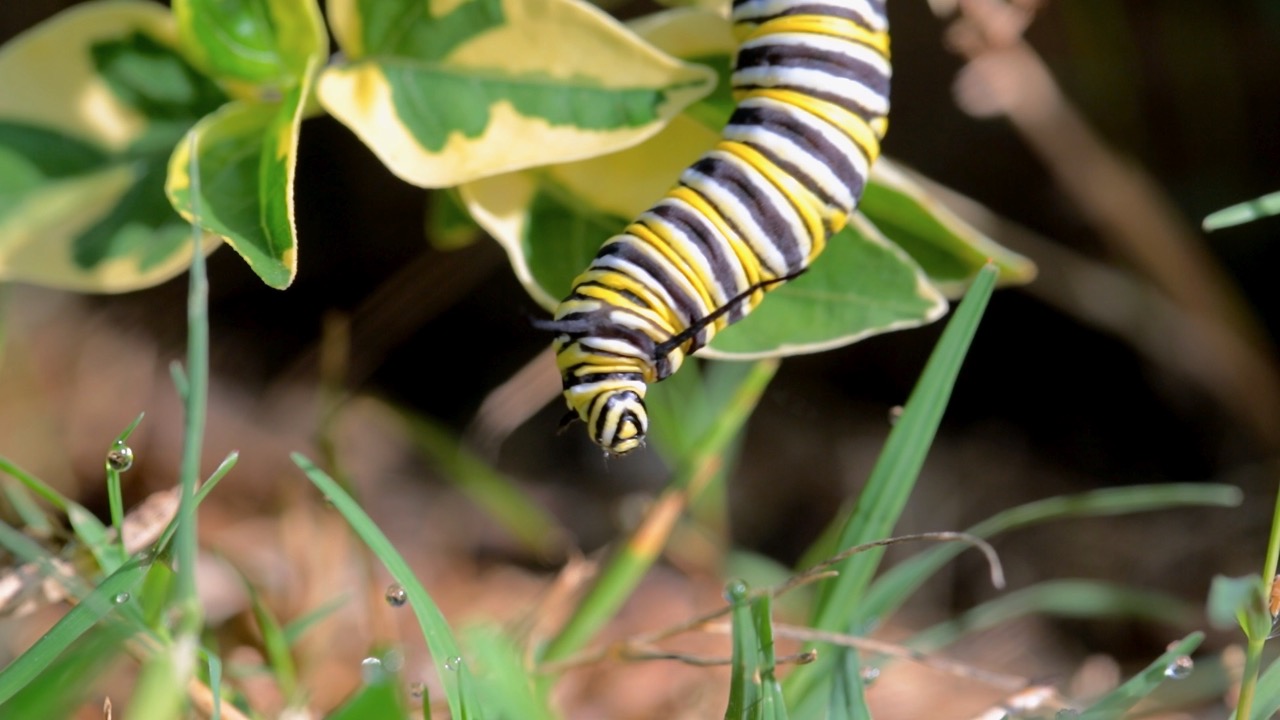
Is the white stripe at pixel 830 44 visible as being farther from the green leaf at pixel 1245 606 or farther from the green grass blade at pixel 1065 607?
the green grass blade at pixel 1065 607

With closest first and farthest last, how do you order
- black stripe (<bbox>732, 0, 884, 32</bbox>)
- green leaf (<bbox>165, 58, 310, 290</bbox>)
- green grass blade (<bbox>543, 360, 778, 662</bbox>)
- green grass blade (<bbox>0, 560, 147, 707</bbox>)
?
1. green grass blade (<bbox>0, 560, 147, 707</bbox>)
2. green leaf (<bbox>165, 58, 310, 290</bbox>)
3. black stripe (<bbox>732, 0, 884, 32</bbox>)
4. green grass blade (<bbox>543, 360, 778, 662</bbox>)

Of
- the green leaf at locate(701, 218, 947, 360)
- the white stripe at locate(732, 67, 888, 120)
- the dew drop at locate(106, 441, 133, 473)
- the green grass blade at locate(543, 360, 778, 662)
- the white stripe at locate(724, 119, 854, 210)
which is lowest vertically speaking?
the green grass blade at locate(543, 360, 778, 662)

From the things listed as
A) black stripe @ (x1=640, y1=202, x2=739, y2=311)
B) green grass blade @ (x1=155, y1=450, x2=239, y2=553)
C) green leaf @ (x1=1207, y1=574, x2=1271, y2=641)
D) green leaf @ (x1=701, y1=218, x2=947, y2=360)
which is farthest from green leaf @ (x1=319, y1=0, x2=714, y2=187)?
green leaf @ (x1=1207, y1=574, x2=1271, y2=641)

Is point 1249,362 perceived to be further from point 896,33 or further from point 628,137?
point 628,137

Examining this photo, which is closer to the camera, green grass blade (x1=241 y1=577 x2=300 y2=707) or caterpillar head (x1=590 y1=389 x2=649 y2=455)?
caterpillar head (x1=590 y1=389 x2=649 y2=455)

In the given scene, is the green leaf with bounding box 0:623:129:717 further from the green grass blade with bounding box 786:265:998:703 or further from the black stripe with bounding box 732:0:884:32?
the black stripe with bounding box 732:0:884:32

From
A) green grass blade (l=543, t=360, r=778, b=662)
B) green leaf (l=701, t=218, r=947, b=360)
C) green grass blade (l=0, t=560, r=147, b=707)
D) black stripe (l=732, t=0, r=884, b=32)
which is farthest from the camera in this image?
green grass blade (l=543, t=360, r=778, b=662)

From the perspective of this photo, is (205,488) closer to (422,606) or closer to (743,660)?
(422,606)

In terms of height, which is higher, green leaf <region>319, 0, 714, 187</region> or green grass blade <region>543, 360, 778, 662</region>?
green leaf <region>319, 0, 714, 187</region>
